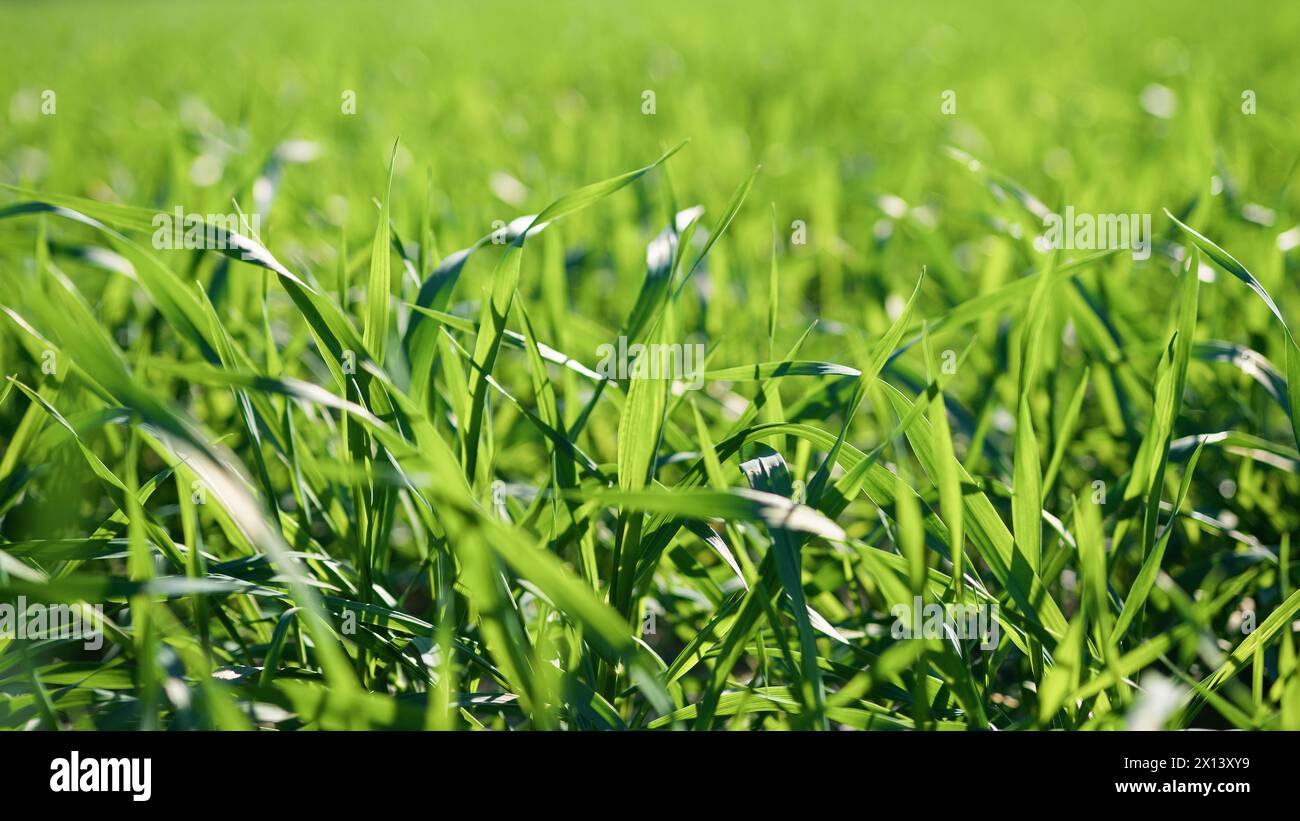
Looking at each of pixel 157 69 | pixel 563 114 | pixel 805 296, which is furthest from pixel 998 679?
pixel 157 69

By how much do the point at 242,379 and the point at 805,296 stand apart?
143 cm

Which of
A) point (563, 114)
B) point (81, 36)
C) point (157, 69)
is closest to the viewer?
point (563, 114)

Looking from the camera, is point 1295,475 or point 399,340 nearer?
point 399,340

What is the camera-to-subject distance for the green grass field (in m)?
0.61

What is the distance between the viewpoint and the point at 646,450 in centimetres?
71

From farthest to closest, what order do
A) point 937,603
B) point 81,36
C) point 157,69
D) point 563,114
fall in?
point 81,36 → point 157,69 → point 563,114 → point 937,603

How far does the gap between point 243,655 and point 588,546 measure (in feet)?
1.17

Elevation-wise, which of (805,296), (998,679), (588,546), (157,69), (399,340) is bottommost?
(998,679)

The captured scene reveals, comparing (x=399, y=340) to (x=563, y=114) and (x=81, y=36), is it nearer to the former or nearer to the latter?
(x=563, y=114)

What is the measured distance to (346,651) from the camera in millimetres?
765

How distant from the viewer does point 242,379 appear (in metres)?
0.55

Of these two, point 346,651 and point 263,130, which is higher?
point 263,130

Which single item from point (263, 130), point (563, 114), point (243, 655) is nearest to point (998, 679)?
point (243, 655)

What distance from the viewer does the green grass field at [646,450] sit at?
0.61 metres
